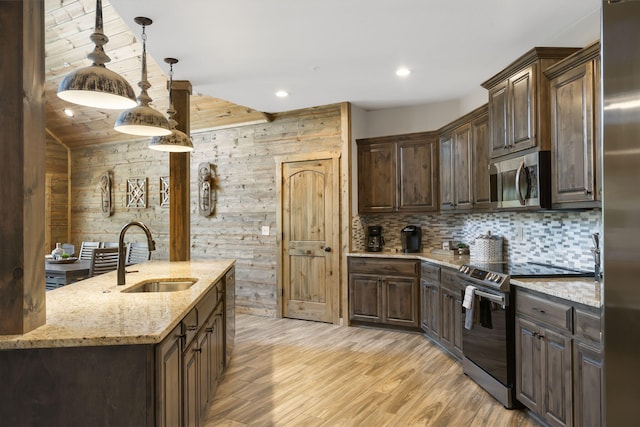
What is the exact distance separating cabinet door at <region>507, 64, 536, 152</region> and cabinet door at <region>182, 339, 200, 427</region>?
2.70 m

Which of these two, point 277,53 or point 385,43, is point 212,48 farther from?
point 385,43

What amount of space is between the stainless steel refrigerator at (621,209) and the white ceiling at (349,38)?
2236 mm

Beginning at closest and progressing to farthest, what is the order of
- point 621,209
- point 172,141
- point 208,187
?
point 621,209 → point 172,141 → point 208,187

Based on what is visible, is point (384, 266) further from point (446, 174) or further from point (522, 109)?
point (522, 109)

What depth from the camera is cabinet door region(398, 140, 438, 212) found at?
4.94 metres

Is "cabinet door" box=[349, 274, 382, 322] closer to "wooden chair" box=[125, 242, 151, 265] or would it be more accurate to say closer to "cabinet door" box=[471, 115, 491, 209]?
"cabinet door" box=[471, 115, 491, 209]

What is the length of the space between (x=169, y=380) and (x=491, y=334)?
2.35m

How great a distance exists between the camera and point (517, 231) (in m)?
3.99

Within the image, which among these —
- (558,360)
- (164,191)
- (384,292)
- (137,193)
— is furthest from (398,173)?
(137,193)

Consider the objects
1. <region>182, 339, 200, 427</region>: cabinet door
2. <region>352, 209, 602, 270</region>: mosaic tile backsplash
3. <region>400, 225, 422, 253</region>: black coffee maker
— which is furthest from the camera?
<region>400, 225, 422, 253</region>: black coffee maker

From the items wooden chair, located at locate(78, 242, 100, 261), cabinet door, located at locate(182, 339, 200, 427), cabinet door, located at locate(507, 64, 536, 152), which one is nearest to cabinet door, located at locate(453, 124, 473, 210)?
cabinet door, located at locate(507, 64, 536, 152)

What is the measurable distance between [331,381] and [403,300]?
5.35 feet

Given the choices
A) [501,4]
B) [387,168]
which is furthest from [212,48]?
[387,168]

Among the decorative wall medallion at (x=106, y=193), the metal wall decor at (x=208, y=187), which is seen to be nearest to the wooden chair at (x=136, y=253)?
the decorative wall medallion at (x=106, y=193)
